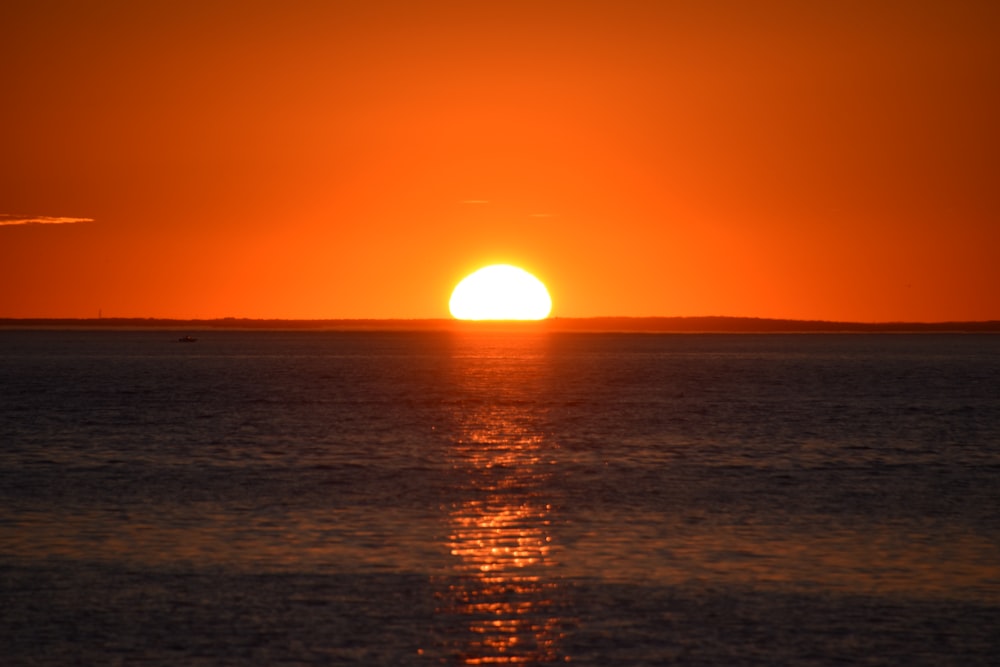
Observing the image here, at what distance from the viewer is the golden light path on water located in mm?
22605

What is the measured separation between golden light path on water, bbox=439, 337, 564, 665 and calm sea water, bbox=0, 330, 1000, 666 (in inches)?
3.8

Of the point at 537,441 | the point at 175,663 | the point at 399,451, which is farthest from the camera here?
the point at 537,441

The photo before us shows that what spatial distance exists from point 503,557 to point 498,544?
82.0 inches

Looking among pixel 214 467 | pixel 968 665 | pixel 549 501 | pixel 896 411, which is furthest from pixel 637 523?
pixel 896 411

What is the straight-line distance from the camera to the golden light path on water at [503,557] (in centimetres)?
2260

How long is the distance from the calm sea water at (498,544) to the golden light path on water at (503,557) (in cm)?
10

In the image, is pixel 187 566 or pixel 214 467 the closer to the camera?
pixel 187 566

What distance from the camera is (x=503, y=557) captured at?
30703mm

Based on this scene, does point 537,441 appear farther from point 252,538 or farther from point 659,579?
point 659,579

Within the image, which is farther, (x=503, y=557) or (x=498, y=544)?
(x=498, y=544)

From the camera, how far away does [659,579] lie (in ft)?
91.2

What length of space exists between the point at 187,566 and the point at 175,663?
8.14 meters

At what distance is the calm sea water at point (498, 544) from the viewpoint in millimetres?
22859

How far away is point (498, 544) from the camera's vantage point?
3278 cm
